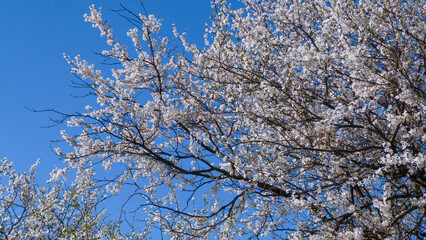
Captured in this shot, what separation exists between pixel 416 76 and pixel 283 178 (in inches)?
106

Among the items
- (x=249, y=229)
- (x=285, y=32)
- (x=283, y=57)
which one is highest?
(x=285, y=32)

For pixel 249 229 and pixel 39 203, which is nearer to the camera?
pixel 249 229

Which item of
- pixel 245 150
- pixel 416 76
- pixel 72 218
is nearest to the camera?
pixel 416 76

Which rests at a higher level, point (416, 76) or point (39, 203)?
point (39, 203)

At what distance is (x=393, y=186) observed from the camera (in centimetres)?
642

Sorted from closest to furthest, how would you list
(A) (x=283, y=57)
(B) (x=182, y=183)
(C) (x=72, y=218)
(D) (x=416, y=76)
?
(D) (x=416, y=76), (A) (x=283, y=57), (B) (x=182, y=183), (C) (x=72, y=218)

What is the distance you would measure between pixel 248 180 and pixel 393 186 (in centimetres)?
256

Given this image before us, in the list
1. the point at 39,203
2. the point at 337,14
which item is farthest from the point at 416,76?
the point at 39,203

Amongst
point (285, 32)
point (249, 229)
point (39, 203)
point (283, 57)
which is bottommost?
point (249, 229)

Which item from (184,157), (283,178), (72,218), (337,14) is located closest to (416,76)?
(337,14)

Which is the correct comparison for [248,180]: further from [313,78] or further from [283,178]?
[313,78]

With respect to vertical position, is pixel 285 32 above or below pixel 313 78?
above

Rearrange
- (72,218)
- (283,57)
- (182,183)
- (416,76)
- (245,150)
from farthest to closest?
(72,218) < (182,183) < (245,150) < (283,57) < (416,76)

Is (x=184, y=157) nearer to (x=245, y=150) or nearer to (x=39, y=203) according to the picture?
(x=245, y=150)
